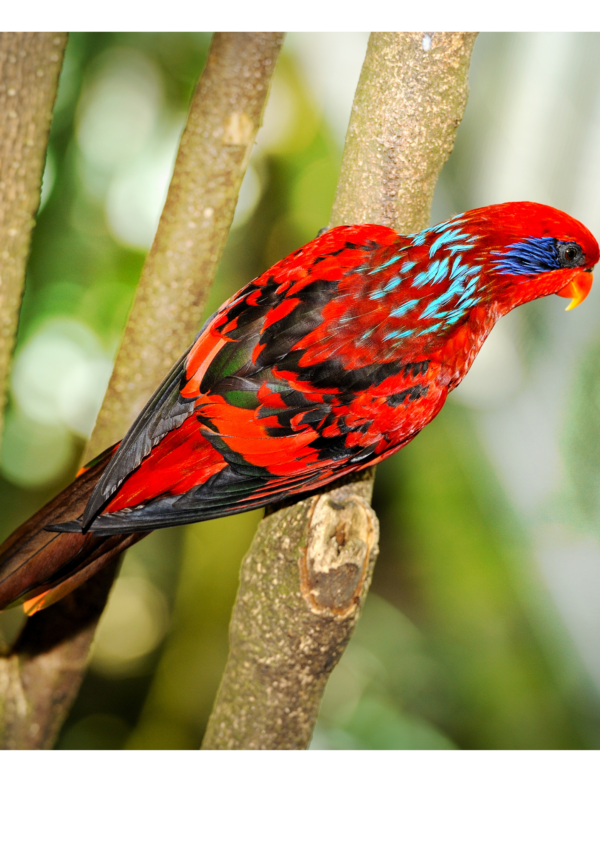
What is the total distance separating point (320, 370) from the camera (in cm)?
74

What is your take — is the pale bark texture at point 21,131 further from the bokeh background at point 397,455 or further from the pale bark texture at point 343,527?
the pale bark texture at point 343,527

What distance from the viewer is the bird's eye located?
0.73m

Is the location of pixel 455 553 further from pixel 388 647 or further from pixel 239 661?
pixel 239 661

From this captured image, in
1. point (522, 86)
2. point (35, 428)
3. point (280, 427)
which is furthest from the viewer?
point (35, 428)

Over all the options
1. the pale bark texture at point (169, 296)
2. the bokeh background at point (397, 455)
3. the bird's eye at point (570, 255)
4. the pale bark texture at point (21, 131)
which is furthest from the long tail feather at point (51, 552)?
the bird's eye at point (570, 255)

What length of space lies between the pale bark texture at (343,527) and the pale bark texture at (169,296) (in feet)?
0.66

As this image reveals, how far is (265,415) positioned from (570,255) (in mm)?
441

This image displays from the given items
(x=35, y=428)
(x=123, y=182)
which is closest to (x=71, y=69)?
(x=123, y=182)

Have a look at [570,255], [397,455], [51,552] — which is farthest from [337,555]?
[397,455]

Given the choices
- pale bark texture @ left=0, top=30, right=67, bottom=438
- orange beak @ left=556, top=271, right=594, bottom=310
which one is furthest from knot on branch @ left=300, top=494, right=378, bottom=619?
pale bark texture @ left=0, top=30, right=67, bottom=438

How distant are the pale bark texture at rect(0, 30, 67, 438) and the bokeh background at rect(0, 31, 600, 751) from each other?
0.96 feet

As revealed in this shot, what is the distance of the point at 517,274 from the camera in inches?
29.7

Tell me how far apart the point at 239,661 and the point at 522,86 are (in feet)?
3.84

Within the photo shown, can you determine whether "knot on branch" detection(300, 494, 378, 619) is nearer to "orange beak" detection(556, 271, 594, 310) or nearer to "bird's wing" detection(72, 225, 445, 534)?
"bird's wing" detection(72, 225, 445, 534)
